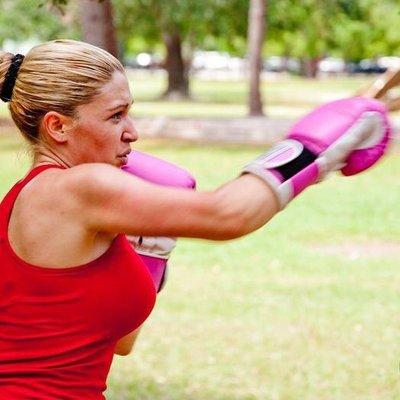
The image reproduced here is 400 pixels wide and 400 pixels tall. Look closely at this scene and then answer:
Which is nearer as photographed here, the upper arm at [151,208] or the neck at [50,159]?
the upper arm at [151,208]

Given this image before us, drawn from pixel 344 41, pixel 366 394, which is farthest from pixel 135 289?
pixel 344 41

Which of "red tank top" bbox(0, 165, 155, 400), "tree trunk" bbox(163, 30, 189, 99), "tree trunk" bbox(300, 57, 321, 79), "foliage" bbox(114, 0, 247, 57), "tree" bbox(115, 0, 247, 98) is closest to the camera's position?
"red tank top" bbox(0, 165, 155, 400)

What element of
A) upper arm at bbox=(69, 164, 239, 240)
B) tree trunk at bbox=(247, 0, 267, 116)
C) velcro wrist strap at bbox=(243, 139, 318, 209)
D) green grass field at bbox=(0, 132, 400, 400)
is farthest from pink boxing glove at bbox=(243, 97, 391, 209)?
tree trunk at bbox=(247, 0, 267, 116)

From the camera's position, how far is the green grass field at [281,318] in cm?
615

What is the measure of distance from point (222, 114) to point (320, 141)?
30.2 m

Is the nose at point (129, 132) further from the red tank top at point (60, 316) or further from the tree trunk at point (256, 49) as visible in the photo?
the tree trunk at point (256, 49)

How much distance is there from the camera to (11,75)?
252 cm

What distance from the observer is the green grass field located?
615 centimetres

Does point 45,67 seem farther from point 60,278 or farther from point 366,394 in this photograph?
point 366,394

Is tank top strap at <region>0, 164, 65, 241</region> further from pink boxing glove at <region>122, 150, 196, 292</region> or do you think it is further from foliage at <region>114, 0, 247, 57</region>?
foliage at <region>114, 0, 247, 57</region>

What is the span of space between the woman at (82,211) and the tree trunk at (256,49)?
24.2 m

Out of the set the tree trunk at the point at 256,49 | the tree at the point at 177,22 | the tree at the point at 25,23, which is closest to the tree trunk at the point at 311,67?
the tree at the point at 177,22

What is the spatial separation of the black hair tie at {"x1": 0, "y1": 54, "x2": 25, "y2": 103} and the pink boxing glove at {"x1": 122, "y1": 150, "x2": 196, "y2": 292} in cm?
52

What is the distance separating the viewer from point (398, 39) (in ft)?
184
